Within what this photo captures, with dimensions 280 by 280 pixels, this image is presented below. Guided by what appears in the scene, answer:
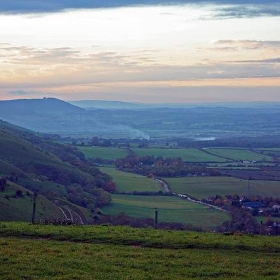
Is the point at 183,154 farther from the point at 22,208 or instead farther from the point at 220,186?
the point at 22,208

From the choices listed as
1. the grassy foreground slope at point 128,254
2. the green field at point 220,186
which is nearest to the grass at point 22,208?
the green field at point 220,186

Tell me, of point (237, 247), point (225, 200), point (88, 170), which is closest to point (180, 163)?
point (88, 170)

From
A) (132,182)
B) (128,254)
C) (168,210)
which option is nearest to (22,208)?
(168,210)

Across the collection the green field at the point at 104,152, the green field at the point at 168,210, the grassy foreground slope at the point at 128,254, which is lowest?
the green field at the point at 168,210

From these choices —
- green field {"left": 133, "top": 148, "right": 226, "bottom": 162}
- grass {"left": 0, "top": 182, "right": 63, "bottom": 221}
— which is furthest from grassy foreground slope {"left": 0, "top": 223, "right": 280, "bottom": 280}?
green field {"left": 133, "top": 148, "right": 226, "bottom": 162}

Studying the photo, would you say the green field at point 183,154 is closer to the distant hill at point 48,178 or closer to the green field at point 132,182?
the distant hill at point 48,178

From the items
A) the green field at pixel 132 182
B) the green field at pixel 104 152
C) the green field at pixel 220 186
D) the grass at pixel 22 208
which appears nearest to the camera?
the grass at pixel 22 208

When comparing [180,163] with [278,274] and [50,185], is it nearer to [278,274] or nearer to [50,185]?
[50,185]
